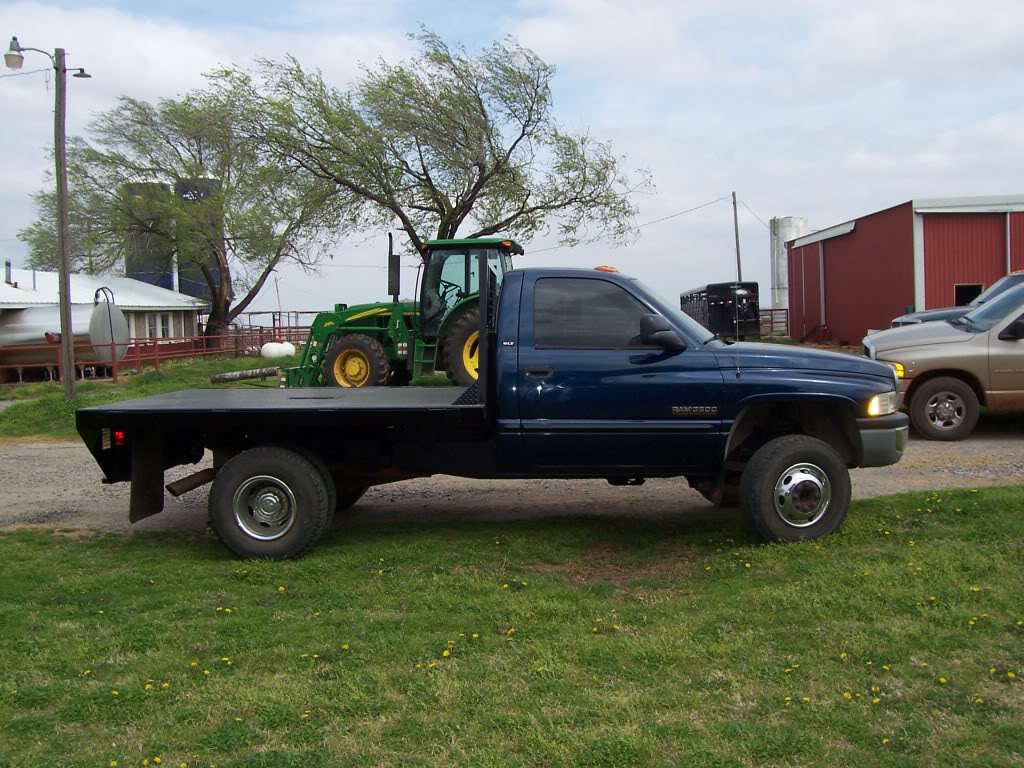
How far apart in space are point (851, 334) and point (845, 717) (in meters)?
27.8

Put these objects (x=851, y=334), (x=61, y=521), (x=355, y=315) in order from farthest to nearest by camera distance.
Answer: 1. (x=851, y=334)
2. (x=355, y=315)
3. (x=61, y=521)

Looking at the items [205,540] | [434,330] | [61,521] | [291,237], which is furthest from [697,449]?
[291,237]

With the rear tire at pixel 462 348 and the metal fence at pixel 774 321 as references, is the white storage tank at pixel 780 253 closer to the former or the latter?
the metal fence at pixel 774 321

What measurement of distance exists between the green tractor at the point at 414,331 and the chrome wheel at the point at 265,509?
27.1ft

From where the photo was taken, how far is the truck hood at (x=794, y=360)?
659cm

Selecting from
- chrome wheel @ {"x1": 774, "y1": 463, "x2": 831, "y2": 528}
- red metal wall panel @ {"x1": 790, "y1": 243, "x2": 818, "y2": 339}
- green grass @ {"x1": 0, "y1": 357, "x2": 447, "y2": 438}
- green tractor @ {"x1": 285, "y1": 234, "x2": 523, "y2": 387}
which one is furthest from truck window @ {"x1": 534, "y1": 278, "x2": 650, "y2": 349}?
red metal wall panel @ {"x1": 790, "y1": 243, "x2": 818, "y2": 339}

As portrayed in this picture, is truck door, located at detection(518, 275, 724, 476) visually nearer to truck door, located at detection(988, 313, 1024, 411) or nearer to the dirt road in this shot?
the dirt road

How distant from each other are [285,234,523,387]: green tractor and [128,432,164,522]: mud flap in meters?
8.09

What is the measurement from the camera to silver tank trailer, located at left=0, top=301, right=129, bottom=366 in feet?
84.2

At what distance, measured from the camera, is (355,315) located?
1728 cm

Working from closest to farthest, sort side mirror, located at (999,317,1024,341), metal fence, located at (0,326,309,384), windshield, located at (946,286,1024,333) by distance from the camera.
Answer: side mirror, located at (999,317,1024,341) < windshield, located at (946,286,1024,333) < metal fence, located at (0,326,309,384)

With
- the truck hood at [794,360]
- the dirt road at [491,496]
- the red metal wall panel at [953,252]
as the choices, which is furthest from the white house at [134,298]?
the truck hood at [794,360]

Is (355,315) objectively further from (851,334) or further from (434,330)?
(851,334)

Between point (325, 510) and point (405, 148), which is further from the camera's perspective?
point (405, 148)
